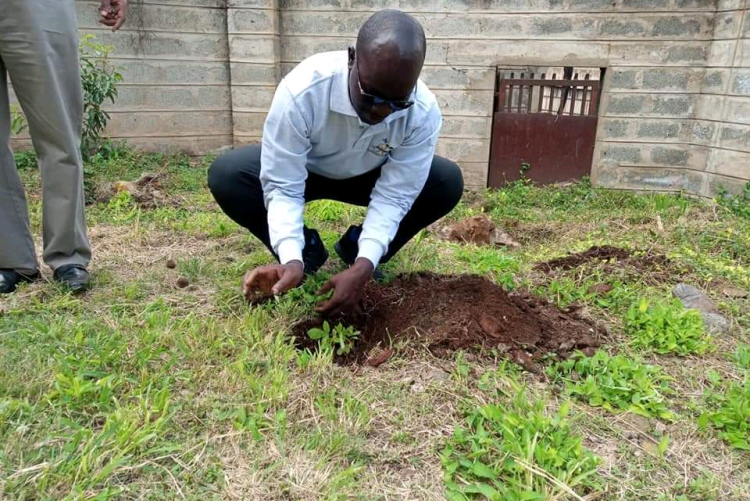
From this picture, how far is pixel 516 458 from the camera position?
1.34 m

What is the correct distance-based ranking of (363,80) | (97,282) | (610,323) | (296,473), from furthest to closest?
(97,282)
(610,323)
(363,80)
(296,473)

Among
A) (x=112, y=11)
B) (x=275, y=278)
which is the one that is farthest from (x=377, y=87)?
(x=112, y=11)

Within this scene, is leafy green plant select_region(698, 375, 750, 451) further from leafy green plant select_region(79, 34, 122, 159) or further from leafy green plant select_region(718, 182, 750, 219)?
leafy green plant select_region(79, 34, 122, 159)

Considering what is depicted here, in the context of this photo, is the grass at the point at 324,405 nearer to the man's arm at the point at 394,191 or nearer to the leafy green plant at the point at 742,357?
the leafy green plant at the point at 742,357

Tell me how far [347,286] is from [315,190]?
58cm

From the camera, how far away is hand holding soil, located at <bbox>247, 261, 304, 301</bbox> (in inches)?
68.7

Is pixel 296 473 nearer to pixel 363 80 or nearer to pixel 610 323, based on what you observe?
pixel 363 80

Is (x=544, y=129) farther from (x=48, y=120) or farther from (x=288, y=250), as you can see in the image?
(x=48, y=120)

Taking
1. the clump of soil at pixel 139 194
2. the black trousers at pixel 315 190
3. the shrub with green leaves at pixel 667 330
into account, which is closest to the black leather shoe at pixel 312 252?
the black trousers at pixel 315 190

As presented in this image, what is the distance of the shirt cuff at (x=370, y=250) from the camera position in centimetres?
192

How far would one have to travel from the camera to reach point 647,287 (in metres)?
2.46

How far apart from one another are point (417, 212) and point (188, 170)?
9.95 ft

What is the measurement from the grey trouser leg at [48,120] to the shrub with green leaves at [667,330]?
7.10 ft

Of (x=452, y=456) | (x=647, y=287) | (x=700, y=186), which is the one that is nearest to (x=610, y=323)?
(x=647, y=287)
